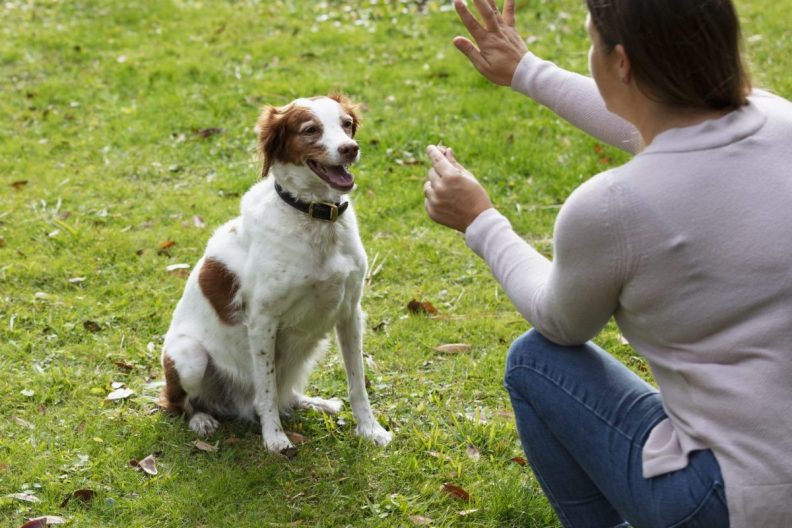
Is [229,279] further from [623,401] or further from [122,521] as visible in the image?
[623,401]

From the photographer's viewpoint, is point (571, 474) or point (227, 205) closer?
point (571, 474)

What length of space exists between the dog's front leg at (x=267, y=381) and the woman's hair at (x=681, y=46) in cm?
201

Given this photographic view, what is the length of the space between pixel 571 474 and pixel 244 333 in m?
1.69

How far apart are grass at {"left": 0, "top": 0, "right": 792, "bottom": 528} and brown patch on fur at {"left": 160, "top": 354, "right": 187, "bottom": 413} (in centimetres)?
7

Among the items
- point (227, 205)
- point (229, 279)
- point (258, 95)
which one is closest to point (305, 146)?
point (229, 279)

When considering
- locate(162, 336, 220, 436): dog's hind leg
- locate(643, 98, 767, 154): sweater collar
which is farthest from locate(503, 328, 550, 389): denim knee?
locate(162, 336, 220, 436): dog's hind leg

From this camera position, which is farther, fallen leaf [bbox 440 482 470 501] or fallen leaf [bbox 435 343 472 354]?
fallen leaf [bbox 435 343 472 354]

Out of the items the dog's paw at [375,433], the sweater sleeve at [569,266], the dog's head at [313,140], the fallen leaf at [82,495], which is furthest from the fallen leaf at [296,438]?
the sweater sleeve at [569,266]

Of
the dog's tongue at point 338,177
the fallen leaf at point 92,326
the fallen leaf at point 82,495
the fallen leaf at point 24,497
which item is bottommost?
the fallen leaf at point 92,326

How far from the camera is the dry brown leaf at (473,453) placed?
341 centimetres

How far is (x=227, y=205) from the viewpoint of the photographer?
5695 mm

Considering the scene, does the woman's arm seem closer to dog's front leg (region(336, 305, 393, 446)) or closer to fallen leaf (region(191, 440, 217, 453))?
dog's front leg (region(336, 305, 393, 446))

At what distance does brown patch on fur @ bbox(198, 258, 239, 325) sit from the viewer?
3652mm

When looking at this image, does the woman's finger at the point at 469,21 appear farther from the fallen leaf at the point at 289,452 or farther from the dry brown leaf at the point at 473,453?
the fallen leaf at the point at 289,452
